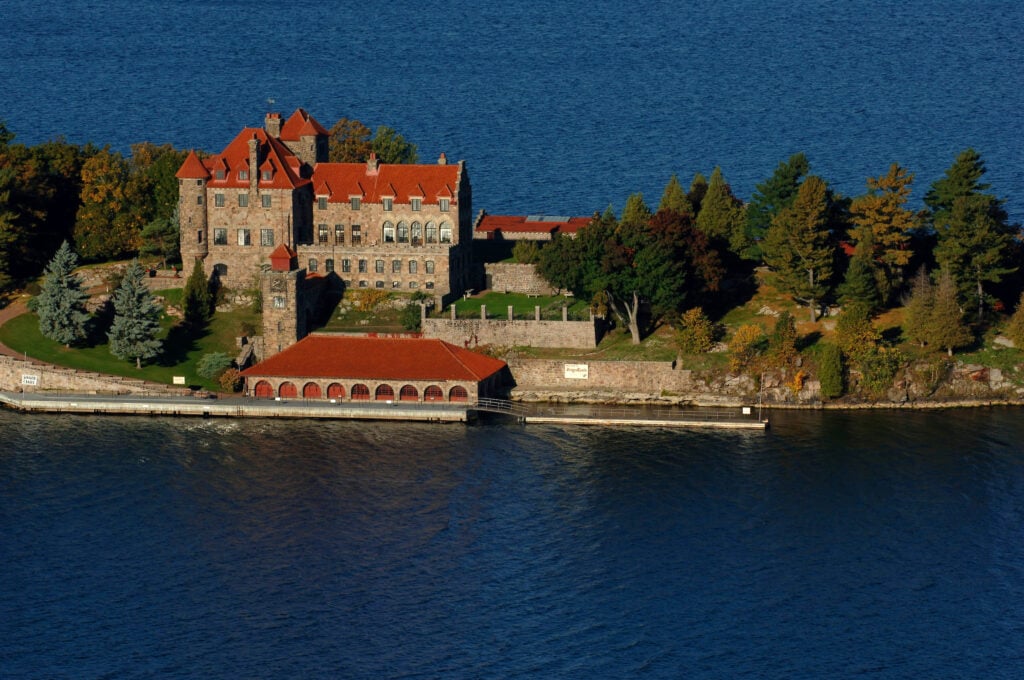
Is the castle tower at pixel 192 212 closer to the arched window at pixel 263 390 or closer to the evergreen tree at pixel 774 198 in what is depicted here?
the arched window at pixel 263 390

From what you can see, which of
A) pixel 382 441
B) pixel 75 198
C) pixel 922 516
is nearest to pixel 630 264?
pixel 382 441

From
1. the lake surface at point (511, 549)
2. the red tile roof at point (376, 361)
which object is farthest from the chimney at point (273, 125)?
the lake surface at point (511, 549)

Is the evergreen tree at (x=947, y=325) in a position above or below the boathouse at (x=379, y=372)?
above

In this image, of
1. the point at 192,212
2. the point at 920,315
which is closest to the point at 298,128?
the point at 192,212

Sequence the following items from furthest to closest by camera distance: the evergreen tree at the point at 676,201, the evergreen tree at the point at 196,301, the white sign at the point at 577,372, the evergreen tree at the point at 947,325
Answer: the evergreen tree at the point at 676,201
the evergreen tree at the point at 196,301
the white sign at the point at 577,372
the evergreen tree at the point at 947,325

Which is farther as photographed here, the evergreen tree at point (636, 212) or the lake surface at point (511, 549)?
the evergreen tree at point (636, 212)

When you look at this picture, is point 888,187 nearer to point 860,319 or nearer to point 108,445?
point 860,319
